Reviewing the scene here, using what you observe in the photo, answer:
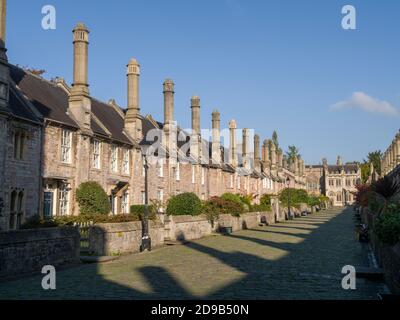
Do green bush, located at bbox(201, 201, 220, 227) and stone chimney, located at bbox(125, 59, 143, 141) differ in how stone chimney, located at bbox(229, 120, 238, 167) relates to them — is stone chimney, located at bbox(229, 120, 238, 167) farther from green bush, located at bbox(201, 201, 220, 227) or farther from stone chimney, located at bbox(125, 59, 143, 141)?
green bush, located at bbox(201, 201, 220, 227)

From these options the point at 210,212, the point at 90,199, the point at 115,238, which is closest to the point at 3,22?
the point at 90,199

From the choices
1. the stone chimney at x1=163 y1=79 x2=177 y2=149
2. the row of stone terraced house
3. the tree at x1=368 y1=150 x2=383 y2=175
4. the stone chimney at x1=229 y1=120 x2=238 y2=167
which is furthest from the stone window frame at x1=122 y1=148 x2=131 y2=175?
the tree at x1=368 y1=150 x2=383 y2=175

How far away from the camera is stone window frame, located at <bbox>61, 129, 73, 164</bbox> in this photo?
27.6 m

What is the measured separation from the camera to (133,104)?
37938mm

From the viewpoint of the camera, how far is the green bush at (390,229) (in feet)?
36.6

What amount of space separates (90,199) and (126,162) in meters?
7.60

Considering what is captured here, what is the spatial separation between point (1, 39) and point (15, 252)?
12057 mm

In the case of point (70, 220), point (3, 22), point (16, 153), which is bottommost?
point (70, 220)

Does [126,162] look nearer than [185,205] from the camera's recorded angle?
No

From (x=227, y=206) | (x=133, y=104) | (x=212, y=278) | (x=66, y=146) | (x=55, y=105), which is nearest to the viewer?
(x=212, y=278)

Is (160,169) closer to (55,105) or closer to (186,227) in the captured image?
(186,227)

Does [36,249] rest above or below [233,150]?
below

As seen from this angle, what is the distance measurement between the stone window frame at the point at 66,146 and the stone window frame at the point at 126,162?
21.8 feet

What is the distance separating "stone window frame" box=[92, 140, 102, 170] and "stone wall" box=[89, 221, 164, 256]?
9.71m
